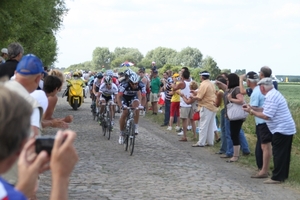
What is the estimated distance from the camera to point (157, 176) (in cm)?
1172

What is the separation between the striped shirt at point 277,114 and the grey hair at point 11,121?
→ 9.08 m

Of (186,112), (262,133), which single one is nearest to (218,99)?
(186,112)

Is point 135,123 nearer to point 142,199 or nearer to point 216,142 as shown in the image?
point 216,142

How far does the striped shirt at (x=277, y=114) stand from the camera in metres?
11.1

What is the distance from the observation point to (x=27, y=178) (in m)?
2.68

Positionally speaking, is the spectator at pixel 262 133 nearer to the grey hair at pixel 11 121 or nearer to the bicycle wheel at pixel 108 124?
the bicycle wheel at pixel 108 124

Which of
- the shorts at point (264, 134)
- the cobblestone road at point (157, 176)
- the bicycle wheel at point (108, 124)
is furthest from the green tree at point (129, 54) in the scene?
the shorts at point (264, 134)

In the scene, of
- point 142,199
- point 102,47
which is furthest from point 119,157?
point 102,47

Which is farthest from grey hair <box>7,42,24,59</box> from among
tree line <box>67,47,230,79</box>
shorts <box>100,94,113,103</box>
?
tree line <box>67,47,230,79</box>

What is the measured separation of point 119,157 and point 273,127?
162 inches

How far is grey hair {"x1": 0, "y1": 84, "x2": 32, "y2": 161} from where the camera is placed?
220 cm

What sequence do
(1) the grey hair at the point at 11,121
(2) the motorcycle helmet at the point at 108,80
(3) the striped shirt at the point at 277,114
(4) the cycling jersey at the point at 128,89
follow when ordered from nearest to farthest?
(1) the grey hair at the point at 11,121 → (3) the striped shirt at the point at 277,114 → (4) the cycling jersey at the point at 128,89 → (2) the motorcycle helmet at the point at 108,80

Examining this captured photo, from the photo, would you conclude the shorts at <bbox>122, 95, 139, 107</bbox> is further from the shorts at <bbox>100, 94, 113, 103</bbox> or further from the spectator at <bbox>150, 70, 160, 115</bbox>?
the spectator at <bbox>150, 70, 160, 115</bbox>

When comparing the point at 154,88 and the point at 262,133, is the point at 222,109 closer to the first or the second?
the point at 262,133
